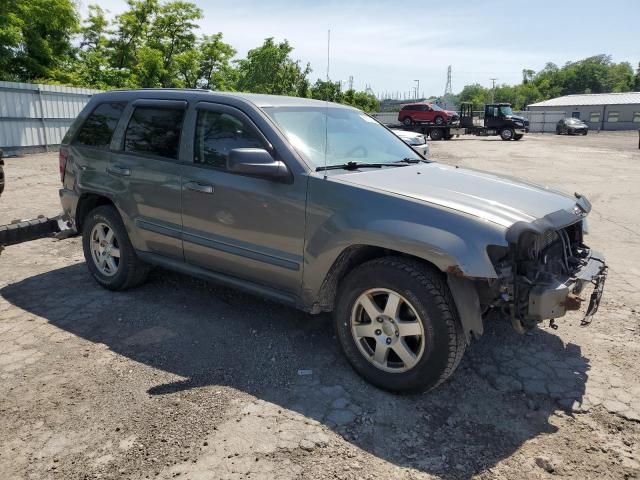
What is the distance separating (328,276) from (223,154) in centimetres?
129

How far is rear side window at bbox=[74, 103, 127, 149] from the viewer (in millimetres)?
4816

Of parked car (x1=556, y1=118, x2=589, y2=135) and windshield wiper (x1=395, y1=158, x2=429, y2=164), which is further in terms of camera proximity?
parked car (x1=556, y1=118, x2=589, y2=135)

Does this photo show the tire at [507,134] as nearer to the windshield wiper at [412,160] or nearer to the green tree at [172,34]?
the green tree at [172,34]

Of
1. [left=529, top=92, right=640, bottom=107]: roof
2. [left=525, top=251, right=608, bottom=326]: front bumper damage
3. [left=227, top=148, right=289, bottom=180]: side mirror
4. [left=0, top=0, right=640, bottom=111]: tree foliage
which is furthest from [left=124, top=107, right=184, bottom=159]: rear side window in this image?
[left=529, top=92, right=640, bottom=107]: roof

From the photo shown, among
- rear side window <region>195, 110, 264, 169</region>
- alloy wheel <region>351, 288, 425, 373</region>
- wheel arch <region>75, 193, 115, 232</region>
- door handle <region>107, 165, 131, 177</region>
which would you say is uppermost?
rear side window <region>195, 110, 264, 169</region>

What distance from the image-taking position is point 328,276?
3457mm

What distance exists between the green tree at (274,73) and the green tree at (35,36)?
12548 millimetres

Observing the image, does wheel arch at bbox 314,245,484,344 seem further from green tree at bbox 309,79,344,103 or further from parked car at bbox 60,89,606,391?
green tree at bbox 309,79,344,103

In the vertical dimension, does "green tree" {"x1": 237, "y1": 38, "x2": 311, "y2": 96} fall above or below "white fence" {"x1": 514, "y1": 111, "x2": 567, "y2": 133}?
above

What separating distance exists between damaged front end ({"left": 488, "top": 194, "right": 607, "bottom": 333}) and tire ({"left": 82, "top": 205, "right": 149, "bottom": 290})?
3.23m

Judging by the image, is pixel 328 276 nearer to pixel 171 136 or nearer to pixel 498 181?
pixel 498 181

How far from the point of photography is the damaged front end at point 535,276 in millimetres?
2914

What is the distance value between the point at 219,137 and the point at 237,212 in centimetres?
65

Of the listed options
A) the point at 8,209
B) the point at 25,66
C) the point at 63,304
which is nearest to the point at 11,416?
the point at 63,304
